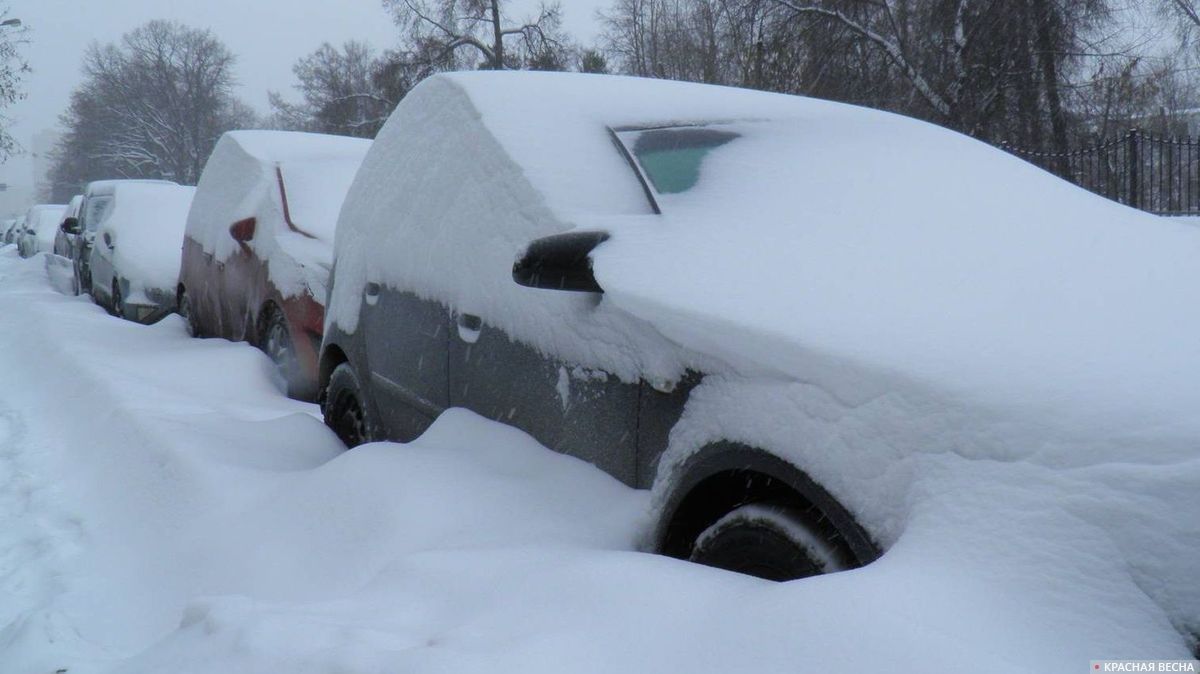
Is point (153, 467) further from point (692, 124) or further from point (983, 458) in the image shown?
point (983, 458)

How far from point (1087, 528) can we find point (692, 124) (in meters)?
2.07

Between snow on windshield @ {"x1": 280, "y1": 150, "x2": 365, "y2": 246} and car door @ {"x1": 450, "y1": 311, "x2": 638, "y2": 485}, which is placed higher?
snow on windshield @ {"x1": 280, "y1": 150, "x2": 365, "y2": 246}

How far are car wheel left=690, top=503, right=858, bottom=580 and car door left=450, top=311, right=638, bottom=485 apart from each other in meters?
0.37

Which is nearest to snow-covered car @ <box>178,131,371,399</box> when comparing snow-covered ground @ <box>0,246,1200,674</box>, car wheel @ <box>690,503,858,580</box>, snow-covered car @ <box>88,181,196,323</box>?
snow-covered ground @ <box>0,246,1200,674</box>

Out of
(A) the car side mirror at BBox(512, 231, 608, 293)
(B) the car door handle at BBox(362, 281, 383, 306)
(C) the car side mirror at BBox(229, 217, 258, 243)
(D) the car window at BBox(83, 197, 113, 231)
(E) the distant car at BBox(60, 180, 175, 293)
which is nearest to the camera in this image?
(A) the car side mirror at BBox(512, 231, 608, 293)

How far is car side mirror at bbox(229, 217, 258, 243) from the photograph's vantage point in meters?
6.96

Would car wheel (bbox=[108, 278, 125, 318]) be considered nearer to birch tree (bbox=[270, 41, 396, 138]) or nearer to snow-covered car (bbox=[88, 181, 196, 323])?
snow-covered car (bbox=[88, 181, 196, 323])

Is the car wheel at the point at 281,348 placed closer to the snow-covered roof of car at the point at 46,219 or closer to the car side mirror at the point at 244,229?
the car side mirror at the point at 244,229

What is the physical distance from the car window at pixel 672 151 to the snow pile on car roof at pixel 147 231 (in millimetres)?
7655

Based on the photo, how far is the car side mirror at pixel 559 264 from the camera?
2664 millimetres

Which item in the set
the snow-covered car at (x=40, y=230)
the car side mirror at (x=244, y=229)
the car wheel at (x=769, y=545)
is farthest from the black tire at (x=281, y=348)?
the snow-covered car at (x=40, y=230)

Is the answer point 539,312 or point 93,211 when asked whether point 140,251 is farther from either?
point 539,312

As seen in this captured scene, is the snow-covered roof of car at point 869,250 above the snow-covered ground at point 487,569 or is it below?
above

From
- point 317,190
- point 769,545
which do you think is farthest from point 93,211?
point 769,545
